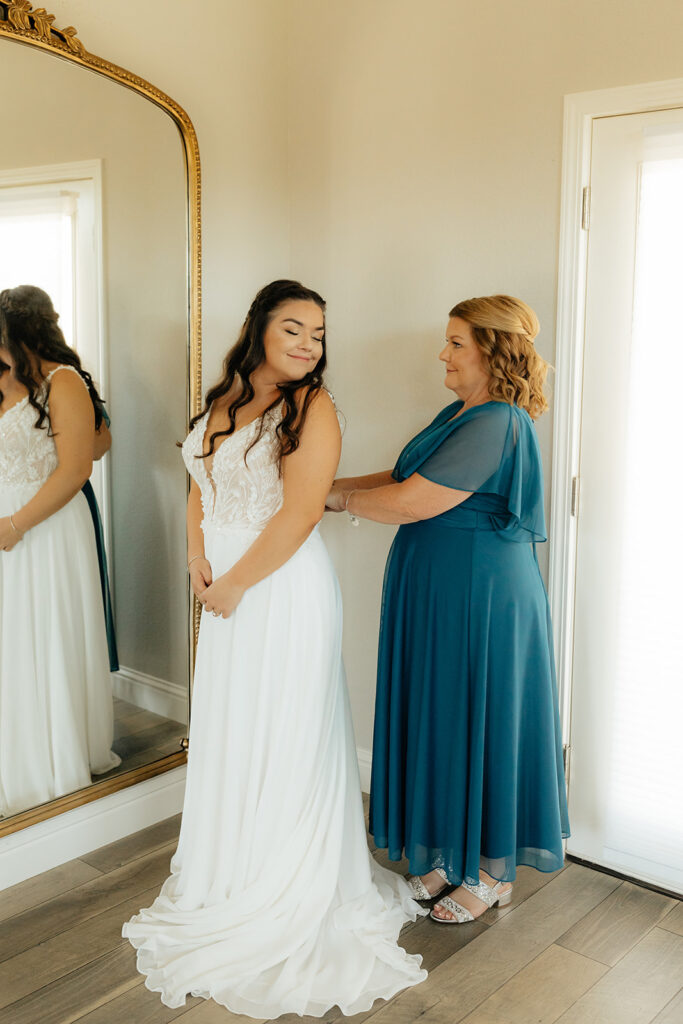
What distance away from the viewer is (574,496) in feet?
8.27

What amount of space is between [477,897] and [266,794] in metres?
0.67

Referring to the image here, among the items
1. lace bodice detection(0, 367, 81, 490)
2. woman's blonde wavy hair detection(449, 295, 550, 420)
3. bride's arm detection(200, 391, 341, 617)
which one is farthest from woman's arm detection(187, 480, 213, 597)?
woman's blonde wavy hair detection(449, 295, 550, 420)

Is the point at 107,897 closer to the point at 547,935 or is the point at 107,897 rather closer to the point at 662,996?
the point at 547,935

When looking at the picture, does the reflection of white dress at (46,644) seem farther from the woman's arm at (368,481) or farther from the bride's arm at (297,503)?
the woman's arm at (368,481)

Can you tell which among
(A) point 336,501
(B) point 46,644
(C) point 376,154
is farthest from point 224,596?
(C) point 376,154

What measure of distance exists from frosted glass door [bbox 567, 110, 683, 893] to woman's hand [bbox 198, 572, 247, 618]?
1014mm

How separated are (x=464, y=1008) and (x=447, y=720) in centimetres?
66

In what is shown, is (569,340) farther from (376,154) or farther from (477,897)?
(477,897)

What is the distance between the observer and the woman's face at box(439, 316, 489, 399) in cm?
229

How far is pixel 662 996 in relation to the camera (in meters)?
2.06

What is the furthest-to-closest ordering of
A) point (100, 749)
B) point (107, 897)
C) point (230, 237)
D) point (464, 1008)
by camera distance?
→ point (230, 237)
point (100, 749)
point (107, 897)
point (464, 1008)

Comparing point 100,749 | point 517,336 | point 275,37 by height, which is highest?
point 275,37

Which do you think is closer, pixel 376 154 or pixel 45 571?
pixel 45 571

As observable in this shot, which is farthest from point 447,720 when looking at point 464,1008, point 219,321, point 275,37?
point 275,37
